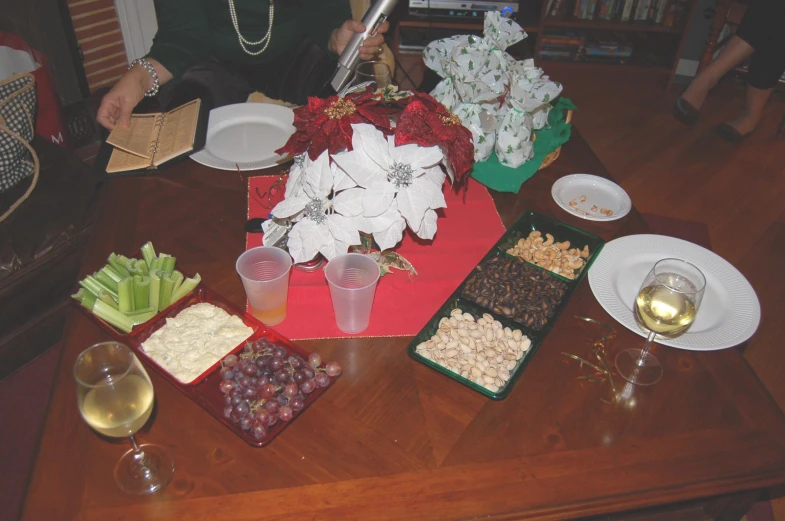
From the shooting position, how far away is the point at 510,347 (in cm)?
113

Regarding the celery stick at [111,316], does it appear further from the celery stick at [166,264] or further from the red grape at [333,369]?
the red grape at [333,369]

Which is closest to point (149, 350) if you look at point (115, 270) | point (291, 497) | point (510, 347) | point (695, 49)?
point (115, 270)

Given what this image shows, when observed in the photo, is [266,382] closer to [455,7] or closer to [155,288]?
[155,288]

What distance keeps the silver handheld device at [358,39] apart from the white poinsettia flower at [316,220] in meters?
0.48

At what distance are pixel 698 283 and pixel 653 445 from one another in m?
0.32

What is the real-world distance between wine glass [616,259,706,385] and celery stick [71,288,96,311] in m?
1.01

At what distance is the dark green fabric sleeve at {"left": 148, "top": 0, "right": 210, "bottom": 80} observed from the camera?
1844 millimetres

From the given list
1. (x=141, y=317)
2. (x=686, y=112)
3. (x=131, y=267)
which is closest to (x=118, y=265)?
(x=131, y=267)

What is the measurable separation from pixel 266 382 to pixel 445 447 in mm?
325

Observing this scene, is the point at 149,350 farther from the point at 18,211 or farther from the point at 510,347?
the point at 18,211

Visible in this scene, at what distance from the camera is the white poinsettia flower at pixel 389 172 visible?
1073 mm

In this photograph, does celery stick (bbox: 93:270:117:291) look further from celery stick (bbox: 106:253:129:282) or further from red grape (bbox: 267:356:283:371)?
red grape (bbox: 267:356:283:371)

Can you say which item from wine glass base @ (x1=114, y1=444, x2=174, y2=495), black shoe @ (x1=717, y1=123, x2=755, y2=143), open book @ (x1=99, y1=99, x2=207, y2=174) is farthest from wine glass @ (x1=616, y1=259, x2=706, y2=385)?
black shoe @ (x1=717, y1=123, x2=755, y2=143)

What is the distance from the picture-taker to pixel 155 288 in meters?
1.12
